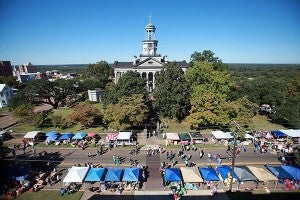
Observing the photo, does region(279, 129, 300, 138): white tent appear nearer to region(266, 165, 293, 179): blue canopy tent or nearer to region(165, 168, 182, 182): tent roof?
region(266, 165, 293, 179): blue canopy tent

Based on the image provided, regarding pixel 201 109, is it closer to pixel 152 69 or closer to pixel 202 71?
pixel 202 71

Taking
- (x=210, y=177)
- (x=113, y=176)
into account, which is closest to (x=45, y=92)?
(x=113, y=176)

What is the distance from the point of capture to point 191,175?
1032 inches

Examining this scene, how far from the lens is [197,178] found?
25672 mm

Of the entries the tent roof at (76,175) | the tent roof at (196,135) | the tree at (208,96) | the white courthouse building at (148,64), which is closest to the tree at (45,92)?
the white courthouse building at (148,64)

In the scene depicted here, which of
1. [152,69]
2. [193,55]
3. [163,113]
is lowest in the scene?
[163,113]

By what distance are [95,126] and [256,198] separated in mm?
32350

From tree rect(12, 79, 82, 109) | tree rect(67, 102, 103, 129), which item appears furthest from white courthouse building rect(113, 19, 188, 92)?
tree rect(67, 102, 103, 129)

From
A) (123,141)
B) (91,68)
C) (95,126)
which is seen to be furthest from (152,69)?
(91,68)

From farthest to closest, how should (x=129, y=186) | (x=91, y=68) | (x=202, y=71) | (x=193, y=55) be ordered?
(x=91, y=68) → (x=193, y=55) → (x=202, y=71) → (x=129, y=186)

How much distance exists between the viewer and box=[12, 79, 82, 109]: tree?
57.2 meters

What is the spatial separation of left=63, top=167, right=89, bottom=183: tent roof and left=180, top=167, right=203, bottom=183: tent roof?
39.1 feet

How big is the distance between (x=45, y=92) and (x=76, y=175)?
4186 centimetres

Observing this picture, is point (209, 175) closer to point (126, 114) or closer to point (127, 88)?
point (126, 114)
